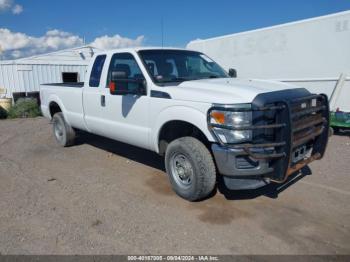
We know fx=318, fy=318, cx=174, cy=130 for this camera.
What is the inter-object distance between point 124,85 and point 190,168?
5.18ft

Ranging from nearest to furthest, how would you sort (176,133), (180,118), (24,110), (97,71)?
(180,118) → (176,133) → (97,71) → (24,110)

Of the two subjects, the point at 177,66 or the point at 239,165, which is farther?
the point at 177,66

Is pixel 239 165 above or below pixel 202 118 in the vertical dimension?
below

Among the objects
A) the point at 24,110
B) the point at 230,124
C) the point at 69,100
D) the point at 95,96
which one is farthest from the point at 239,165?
the point at 24,110

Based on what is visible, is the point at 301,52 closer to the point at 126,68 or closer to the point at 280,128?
the point at 126,68

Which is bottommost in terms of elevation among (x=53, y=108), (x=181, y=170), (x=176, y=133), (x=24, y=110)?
(x=24, y=110)

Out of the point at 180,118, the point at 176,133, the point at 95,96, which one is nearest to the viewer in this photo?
the point at 180,118

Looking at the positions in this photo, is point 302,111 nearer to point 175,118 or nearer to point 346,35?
point 175,118

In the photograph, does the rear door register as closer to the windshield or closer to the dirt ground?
the dirt ground

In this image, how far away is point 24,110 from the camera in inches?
583

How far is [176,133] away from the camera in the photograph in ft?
15.2

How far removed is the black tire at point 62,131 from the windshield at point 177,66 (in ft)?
10.0

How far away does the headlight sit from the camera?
3.55 meters

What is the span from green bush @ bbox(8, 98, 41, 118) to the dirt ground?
9.65 meters
